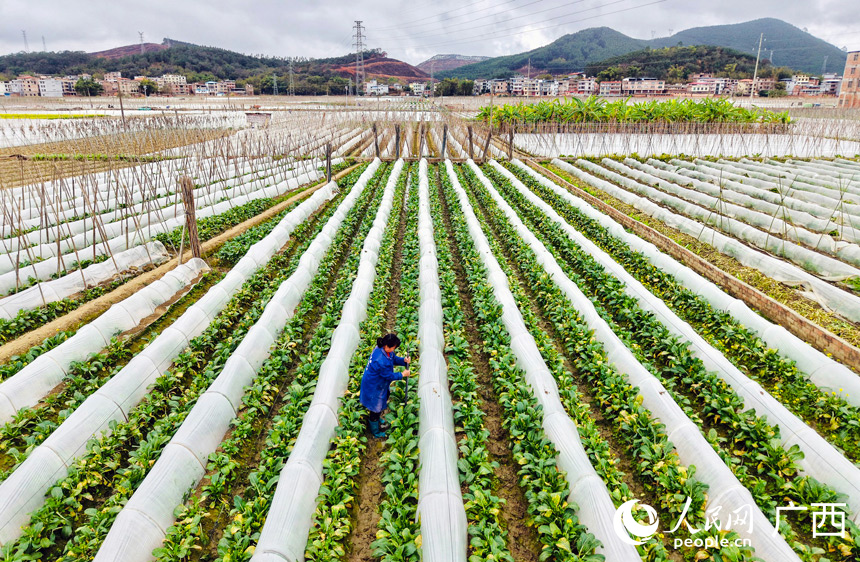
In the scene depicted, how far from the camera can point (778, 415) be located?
5.25m

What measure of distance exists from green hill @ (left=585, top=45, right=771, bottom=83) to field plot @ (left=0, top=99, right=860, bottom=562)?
4279 inches

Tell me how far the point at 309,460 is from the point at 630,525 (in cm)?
309

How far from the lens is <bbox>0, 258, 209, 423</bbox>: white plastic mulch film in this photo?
5871 mm

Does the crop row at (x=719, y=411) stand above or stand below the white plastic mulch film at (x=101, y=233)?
below

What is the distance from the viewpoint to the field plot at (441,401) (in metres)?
4.23

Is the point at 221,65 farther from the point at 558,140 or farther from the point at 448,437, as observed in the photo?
the point at 448,437

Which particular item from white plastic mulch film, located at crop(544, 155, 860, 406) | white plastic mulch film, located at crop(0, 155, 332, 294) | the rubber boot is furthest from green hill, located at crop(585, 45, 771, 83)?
the rubber boot

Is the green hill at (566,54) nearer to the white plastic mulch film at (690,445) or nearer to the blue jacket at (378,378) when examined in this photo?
the white plastic mulch film at (690,445)

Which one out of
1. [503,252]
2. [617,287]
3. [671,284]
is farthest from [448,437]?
[503,252]

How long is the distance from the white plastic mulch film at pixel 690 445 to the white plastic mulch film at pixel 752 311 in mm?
2114

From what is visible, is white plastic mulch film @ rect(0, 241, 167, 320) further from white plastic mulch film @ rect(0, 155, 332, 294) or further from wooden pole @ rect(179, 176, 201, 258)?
wooden pole @ rect(179, 176, 201, 258)

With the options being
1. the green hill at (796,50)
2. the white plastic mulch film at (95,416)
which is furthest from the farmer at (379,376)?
the green hill at (796,50)

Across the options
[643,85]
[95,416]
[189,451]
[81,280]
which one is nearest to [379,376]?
[189,451]

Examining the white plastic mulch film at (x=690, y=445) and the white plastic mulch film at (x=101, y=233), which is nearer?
the white plastic mulch film at (x=690, y=445)
